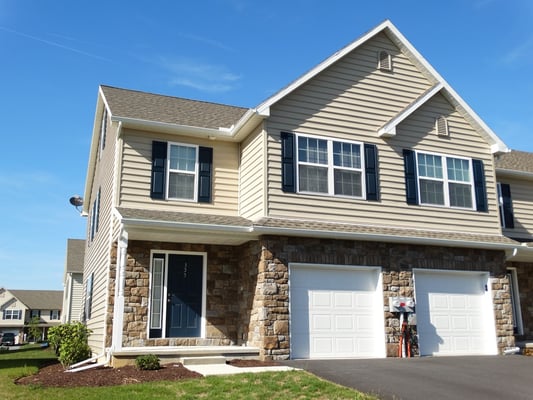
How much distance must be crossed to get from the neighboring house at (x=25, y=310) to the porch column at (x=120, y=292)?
5336cm

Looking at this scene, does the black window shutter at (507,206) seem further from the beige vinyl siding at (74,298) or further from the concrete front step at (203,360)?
the beige vinyl siding at (74,298)

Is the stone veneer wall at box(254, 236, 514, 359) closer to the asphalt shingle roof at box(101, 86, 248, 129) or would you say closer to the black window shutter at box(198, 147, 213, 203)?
the black window shutter at box(198, 147, 213, 203)

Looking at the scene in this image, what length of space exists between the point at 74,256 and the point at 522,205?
1156 inches

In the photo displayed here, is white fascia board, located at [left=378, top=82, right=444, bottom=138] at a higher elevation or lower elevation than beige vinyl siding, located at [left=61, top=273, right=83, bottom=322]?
higher

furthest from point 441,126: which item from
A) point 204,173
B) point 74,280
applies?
point 74,280

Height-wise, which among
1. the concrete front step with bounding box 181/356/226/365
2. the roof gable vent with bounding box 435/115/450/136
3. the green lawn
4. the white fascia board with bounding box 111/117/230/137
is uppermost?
the roof gable vent with bounding box 435/115/450/136

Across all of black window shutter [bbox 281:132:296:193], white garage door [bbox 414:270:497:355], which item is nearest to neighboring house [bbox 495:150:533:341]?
white garage door [bbox 414:270:497:355]

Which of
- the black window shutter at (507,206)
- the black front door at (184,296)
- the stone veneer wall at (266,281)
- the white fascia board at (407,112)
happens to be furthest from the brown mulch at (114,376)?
the black window shutter at (507,206)

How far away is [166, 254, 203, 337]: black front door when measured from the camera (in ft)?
40.6

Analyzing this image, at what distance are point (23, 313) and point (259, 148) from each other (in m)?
58.2

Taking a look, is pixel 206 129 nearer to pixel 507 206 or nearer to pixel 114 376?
pixel 114 376

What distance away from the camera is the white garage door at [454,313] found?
1309cm

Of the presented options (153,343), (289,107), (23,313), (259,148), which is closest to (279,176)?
(259,148)

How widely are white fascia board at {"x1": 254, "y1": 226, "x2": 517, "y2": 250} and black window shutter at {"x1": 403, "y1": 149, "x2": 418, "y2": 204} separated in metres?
1.14
